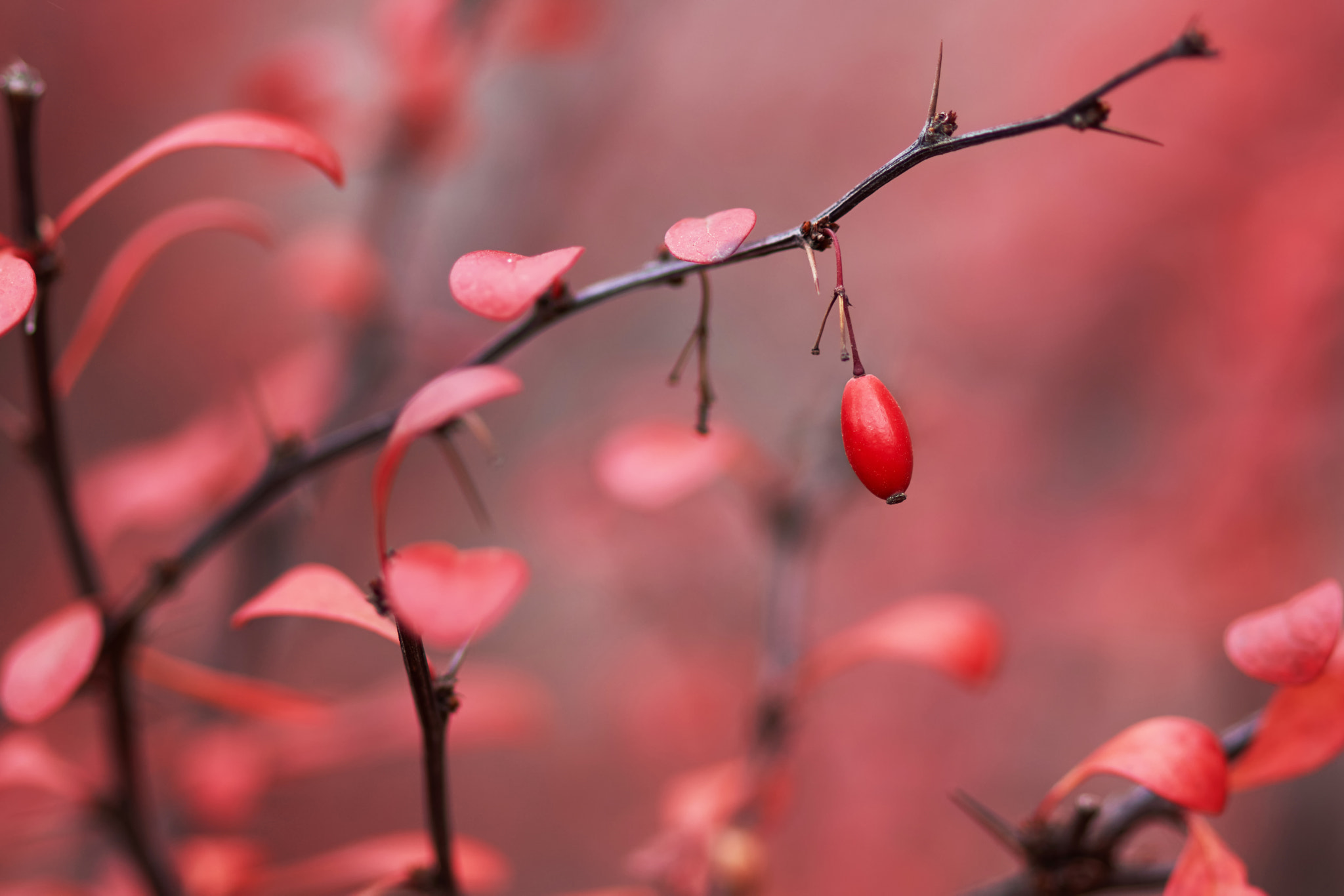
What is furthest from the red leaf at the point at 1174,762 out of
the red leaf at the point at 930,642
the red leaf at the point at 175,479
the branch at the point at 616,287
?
the red leaf at the point at 175,479

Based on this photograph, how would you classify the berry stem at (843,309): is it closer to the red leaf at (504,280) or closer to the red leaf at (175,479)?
the red leaf at (504,280)

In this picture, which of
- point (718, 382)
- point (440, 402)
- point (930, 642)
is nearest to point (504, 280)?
point (440, 402)

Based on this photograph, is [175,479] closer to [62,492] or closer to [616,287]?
[62,492]

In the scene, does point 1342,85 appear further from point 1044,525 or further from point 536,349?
point 536,349

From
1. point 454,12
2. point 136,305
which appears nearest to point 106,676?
point 454,12

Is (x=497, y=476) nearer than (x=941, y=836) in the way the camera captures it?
No
